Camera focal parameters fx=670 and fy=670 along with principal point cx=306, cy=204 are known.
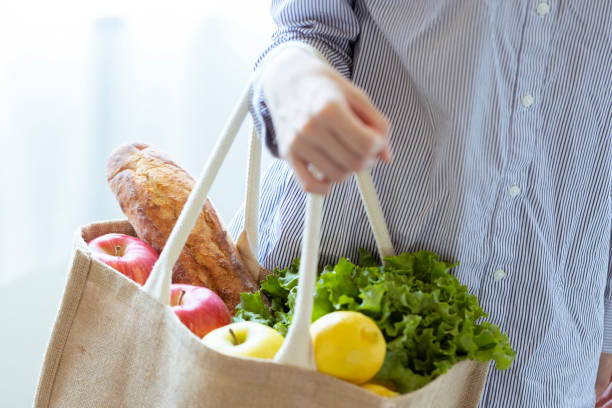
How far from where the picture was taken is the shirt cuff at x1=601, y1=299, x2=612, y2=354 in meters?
0.91

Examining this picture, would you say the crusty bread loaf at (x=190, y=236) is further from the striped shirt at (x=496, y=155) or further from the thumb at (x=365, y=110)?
the thumb at (x=365, y=110)

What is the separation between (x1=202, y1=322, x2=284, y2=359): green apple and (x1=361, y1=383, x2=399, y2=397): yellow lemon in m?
0.09

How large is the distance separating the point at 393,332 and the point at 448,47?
324mm

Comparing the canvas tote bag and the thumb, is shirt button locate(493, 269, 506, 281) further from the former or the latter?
the thumb

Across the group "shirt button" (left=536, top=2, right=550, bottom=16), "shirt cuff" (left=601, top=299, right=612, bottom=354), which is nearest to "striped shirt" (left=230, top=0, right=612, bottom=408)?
"shirt button" (left=536, top=2, right=550, bottom=16)

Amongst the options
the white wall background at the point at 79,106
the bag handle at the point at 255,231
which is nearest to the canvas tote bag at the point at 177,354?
the bag handle at the point at 255,231

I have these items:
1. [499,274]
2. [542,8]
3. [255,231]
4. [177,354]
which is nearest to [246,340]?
[177,354]

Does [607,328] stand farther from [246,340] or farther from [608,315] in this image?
[246,340]

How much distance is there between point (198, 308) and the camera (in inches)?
28.4

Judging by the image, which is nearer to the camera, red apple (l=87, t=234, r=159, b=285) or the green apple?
the green apple

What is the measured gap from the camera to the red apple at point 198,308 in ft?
2.32

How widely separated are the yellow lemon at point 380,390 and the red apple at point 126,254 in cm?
30

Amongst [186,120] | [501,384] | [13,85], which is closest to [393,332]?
[501,384]

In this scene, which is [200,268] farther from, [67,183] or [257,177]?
[67,183]
